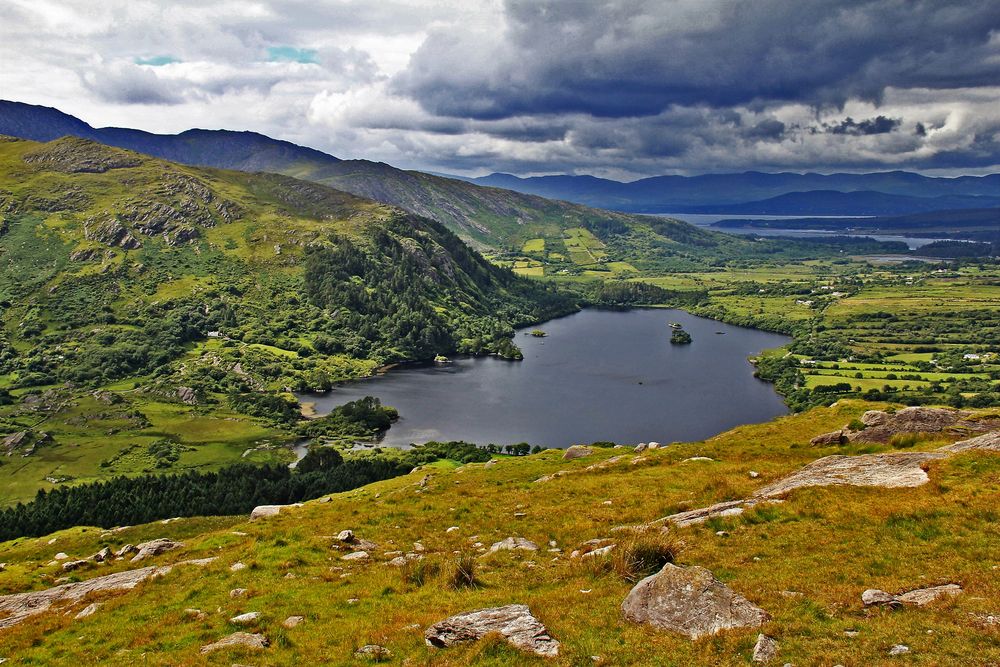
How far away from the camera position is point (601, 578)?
2594 cm

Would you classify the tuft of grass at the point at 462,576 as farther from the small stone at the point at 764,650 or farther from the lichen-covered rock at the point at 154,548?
the lichen-covered rock at the point at 154,548

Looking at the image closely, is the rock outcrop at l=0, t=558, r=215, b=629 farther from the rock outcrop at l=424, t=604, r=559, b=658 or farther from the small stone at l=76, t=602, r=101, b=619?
the rock outcrop at l=424, t=604, r=559, b=658

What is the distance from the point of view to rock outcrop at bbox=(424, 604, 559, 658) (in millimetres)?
19844

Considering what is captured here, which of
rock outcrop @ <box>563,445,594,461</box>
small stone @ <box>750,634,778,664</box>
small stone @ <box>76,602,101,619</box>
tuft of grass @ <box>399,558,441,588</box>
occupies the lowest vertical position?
rock outcrop @ <box>563,445,594,461</box>

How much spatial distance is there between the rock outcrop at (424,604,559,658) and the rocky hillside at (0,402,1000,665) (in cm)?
9

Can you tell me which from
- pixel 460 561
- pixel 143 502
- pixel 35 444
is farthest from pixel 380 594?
pixel 35 444

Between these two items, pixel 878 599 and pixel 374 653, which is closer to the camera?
pixel 878 599

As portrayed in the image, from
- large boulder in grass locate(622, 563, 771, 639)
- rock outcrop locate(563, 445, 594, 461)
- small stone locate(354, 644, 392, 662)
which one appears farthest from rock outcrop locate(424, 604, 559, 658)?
rock outcrop locate(563, 445, 594, 461)

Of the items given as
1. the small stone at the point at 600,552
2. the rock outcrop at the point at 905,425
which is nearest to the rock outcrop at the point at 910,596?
the small stone at the point at 600,552

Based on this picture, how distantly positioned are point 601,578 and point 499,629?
266 inches

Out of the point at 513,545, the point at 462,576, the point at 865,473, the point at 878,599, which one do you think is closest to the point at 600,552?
the point at 513,545

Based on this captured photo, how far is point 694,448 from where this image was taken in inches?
2238

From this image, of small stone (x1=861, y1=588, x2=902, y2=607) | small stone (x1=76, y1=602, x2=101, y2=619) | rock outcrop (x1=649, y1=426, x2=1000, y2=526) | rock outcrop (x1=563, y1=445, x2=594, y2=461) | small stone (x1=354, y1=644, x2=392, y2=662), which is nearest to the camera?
small stone (x1=861, y1=588, x2=902, y2=607)

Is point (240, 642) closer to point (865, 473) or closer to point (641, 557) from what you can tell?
point (641, 557)
